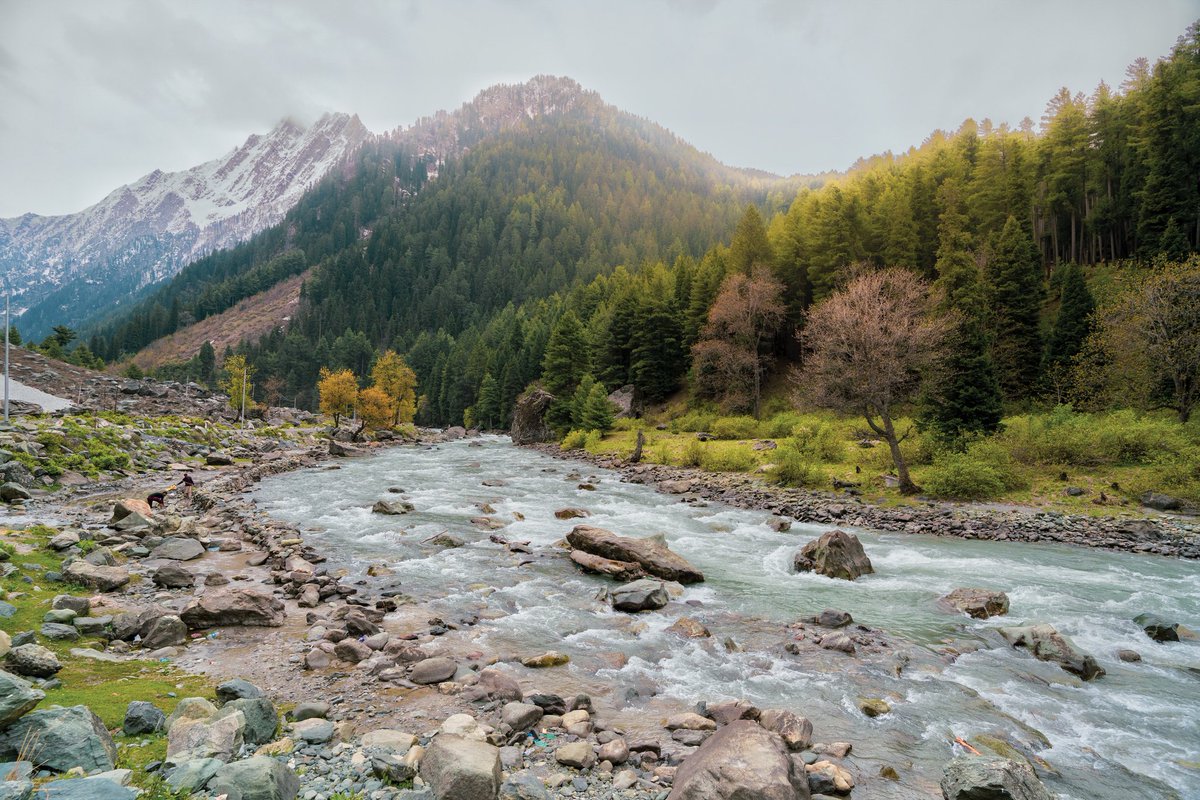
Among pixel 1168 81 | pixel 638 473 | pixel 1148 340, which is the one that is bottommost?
pixel 638 473

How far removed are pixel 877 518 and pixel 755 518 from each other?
5651 millimetres

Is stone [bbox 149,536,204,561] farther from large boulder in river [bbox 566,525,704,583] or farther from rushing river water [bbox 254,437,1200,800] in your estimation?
large boulder in river [bbox 566,525,704,583]

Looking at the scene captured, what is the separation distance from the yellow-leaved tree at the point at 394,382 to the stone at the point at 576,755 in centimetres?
8052

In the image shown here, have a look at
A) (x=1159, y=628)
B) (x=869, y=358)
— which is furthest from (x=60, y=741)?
(x=869, y=358)

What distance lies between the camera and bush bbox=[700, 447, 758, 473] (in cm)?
3828

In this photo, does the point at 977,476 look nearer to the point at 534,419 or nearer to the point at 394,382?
the point at 534,419

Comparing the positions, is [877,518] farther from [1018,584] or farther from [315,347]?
[315,347]

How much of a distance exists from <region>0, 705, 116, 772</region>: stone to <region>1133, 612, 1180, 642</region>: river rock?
776 inches

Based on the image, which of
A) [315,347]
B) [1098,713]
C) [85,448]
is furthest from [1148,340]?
[315,347]

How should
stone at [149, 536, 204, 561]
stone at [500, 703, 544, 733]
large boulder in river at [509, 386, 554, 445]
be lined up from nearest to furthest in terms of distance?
stone at [500, 703, 544, 733] < stone at [149, 536, 204, 561] < large boulder in river at [509, 386, 554, 445]

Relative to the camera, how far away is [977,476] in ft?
86.8

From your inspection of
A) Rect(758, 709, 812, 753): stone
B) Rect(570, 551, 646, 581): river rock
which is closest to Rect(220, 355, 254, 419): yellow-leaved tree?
Rect(570, 551, 646, 581): river rock

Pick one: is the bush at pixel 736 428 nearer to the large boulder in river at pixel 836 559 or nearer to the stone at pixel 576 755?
the large boulder in river at pixel 836 559

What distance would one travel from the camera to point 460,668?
10117mm
